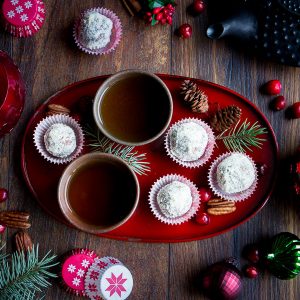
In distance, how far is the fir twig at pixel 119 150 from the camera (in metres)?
1.30

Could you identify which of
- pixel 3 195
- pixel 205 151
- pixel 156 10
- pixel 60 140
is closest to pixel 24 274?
pixel 3 195

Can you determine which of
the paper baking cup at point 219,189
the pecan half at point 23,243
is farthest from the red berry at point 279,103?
the pecan half at point 23,243

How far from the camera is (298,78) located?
137 centimetres

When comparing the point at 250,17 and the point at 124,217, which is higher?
the point at 250,17

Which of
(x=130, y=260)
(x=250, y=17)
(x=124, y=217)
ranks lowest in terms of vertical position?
(x=130, y=260)

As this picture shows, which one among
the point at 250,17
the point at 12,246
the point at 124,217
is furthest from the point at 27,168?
the point at 250,17

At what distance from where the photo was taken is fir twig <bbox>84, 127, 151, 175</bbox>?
1.30 meters

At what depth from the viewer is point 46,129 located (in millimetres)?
1303

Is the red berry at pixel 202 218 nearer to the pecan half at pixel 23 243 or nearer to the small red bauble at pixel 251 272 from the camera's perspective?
the small red bauble at pixel 251 272

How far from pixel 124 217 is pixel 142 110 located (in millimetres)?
279

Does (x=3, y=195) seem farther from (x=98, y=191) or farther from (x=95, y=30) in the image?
(x=95, y=30)

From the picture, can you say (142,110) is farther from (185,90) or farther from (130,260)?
(130,260)

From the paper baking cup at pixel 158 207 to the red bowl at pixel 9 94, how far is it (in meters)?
0.41

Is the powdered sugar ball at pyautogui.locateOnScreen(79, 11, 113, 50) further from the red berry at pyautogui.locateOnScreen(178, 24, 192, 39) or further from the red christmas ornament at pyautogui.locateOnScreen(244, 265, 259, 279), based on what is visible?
the red christmas ornament at pyautogui.locateOnScreen(244, 265, 259, 279)
